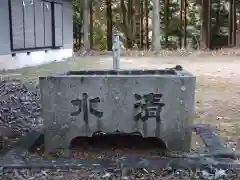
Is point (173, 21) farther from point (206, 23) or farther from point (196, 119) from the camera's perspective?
point (196, 119)

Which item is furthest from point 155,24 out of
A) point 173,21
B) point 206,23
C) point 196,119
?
point 196,119

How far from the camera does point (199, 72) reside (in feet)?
32.1

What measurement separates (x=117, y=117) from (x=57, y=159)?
2.07 feet

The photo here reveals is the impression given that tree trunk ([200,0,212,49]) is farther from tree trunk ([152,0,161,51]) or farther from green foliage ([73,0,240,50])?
tree trunk ([152,0,161,51])

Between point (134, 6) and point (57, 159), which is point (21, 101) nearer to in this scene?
point (57, 159)

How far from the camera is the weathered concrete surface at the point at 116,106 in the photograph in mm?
3225

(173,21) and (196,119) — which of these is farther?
(173,21)

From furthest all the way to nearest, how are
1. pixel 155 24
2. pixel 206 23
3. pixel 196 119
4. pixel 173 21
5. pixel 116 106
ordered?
pixel 173 21 → pixel 206 23 → pixel 155 24 → pixel 196 119 → pixel 116 106

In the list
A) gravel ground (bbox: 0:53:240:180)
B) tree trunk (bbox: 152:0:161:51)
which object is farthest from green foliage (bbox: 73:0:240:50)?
gravel ground (bbox: 0:53:240:180)

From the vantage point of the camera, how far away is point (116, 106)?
3.28 m

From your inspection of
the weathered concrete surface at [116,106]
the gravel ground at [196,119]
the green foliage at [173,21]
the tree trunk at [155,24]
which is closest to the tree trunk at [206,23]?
the green foliage at [173,21]

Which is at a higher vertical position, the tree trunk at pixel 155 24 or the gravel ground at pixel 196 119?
the tree trunk at pixel 155 24

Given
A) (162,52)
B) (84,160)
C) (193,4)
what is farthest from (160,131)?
(193,4)

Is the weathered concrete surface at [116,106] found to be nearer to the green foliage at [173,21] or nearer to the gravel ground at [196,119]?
the gravel ground at [196,119]
